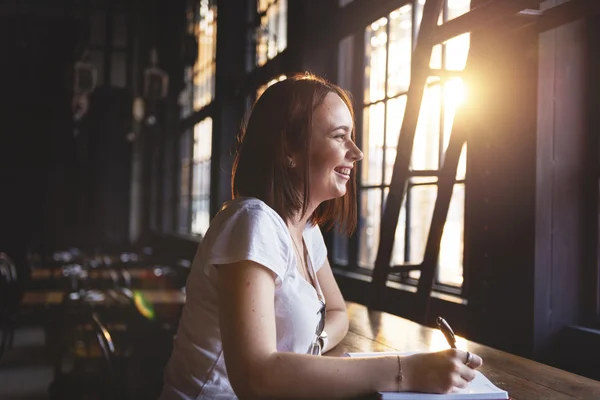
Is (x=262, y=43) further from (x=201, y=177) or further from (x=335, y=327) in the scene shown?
(x=335, y=327)

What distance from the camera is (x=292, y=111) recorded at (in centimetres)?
144

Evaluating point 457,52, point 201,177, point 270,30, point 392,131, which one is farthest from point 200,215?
point 457,52

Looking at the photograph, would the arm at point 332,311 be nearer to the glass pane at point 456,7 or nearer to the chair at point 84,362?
the chair at point 84,362

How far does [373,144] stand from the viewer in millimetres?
3686

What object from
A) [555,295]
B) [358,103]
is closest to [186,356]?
[555,295]

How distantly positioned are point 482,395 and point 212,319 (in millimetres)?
592

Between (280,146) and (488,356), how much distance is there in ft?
2.75

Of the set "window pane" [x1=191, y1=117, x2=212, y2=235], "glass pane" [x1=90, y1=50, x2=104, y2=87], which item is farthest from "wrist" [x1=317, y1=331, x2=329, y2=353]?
"glass pane" [x1=90, y1=50, x2=104, y2=87]

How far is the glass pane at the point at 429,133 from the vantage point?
309 cm

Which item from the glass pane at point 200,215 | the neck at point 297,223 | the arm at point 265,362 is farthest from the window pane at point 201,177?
the arm at point 265,362

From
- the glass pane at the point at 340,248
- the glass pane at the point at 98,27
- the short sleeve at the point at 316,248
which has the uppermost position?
the glass pane at the point at 98,27

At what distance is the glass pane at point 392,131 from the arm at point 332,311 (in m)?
1.59

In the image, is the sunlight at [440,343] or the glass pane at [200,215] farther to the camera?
the glass pane at [200,215]

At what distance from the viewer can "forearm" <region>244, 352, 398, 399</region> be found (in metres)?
1.12
